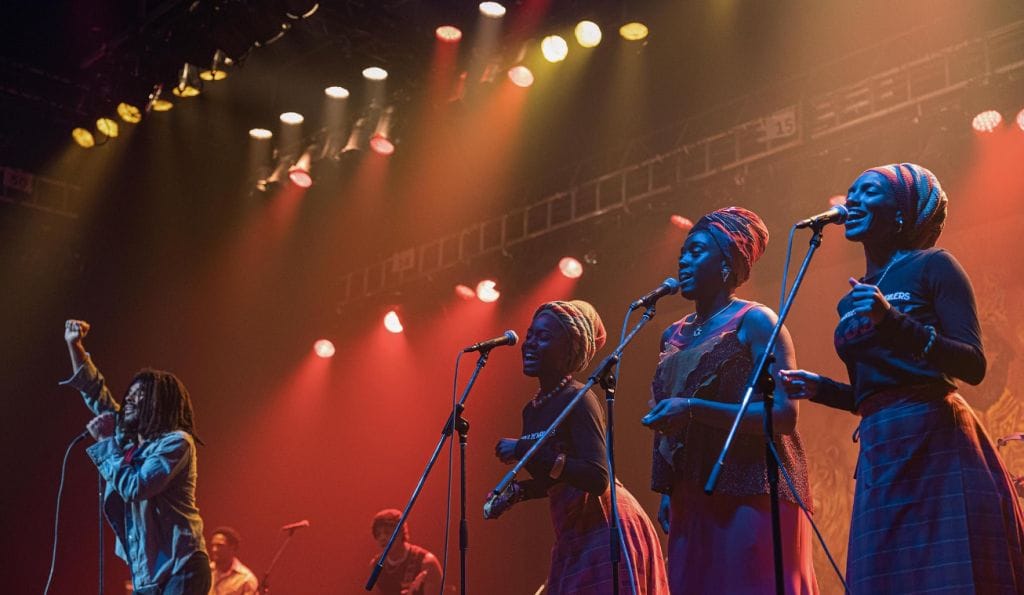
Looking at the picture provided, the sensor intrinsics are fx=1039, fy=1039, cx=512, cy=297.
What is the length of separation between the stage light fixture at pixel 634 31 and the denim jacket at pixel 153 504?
214 inches

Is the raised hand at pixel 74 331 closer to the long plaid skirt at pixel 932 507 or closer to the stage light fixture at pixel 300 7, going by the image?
the stage light fixture at pixel 300 7

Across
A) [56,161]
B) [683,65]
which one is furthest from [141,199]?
[683,65]

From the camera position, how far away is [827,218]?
10.2 feet

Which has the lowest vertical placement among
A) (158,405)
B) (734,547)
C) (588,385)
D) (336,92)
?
(734,547)

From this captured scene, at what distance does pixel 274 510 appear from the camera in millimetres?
13344

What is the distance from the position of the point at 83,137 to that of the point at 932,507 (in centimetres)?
1050

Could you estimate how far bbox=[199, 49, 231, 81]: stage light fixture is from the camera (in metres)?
9.90

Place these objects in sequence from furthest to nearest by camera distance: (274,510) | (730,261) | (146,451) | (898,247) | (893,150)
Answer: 1. (274,510)
2. (893,150)
3. (146,451)
4. (730,261)
5. (898,247)

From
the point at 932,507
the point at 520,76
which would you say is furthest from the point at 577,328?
the point at 520,76

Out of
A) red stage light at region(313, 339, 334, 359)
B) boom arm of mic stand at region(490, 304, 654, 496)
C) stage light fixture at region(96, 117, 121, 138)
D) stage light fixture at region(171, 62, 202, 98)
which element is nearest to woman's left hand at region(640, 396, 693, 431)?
boom arm of mic stand at region(490, 304, 654, 496)

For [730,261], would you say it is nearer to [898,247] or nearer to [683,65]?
[898,247]

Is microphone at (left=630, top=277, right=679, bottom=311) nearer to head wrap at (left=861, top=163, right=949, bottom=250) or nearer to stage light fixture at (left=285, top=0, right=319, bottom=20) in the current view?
head wrap at (left=861, top=163, right=949, bottom=250)

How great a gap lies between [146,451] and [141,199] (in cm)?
747

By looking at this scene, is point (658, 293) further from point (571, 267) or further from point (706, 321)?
point (571, 267)
